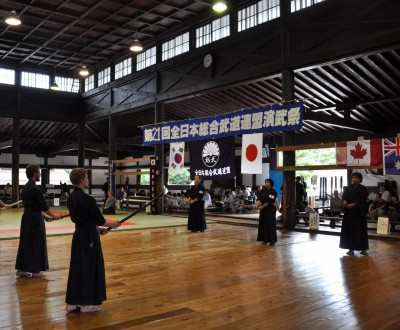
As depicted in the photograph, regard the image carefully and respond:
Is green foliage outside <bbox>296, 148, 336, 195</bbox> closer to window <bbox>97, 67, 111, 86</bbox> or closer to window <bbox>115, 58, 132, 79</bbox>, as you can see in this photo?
window <bbox>115, 58, 132, 79</bbox>

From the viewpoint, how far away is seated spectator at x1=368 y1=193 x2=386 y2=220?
398 inches

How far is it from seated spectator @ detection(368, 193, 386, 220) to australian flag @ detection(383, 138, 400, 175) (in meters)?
2.41

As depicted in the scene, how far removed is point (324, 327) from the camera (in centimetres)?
319

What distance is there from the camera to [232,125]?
10.5m

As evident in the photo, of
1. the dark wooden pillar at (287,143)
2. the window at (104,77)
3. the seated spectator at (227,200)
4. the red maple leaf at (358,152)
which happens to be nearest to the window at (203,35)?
the dark wooden pillar at (287,143)

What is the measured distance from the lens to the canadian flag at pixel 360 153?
323 inches

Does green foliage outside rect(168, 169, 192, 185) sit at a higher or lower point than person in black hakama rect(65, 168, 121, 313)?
higher

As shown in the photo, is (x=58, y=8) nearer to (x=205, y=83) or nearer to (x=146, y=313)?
(x=205, y=83)

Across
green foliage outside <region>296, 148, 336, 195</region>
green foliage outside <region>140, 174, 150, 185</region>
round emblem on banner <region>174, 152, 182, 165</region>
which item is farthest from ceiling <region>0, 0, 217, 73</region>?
green foliage outside <region>140, 174, 150, 185</region>

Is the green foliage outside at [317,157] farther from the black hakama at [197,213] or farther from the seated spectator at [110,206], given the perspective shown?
the black hakama at [197,213]

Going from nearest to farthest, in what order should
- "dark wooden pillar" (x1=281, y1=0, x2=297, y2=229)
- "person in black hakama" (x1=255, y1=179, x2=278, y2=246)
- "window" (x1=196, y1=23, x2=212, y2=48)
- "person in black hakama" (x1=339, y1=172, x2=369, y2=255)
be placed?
"person in black hakama" (x1=339, y1=172, x2=369, y2=255) < "person in black hakama" (x1=255, y1=179, x2=278, y2=246) < "dark wooden pillar" (x1=281, y1=0, x2=297, y2=229) < "window" (x1=196, y1=23, x2=212, y2=48)

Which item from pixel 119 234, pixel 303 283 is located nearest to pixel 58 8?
pixel 119 234

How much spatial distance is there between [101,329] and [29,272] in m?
2.11

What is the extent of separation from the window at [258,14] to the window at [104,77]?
287 inches
